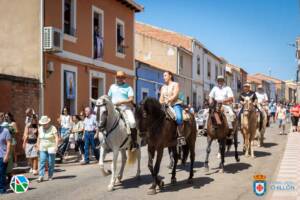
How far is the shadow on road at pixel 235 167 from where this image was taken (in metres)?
10.1

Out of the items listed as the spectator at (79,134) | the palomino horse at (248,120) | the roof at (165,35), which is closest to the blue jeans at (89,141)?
the spectator at (79,134)

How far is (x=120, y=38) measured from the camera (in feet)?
71.1

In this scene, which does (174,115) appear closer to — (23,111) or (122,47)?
(23,111)

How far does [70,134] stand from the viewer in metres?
14.1

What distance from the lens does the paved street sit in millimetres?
7660

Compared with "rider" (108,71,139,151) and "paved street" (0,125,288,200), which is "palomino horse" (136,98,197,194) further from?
"rider" (108,71,139,151)

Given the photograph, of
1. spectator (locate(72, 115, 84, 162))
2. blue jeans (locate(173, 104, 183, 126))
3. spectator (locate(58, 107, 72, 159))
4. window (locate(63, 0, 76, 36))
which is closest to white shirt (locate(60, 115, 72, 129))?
spectator (locate(58, 107, 72, 159))

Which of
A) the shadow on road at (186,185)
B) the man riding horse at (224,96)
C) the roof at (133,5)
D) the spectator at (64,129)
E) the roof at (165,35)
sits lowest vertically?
the shadow on road at (186,185)

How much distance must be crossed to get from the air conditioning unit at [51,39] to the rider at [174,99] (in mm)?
6839

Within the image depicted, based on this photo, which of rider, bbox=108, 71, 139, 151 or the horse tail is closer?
rider, bbox=108, 71, 139, 151

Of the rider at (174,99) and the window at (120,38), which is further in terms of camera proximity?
the window at (120,38)

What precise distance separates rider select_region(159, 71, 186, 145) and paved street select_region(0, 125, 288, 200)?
3.69ft

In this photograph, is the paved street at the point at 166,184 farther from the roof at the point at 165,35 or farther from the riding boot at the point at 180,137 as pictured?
the roof at the point at 165,35

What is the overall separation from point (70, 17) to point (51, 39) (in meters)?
2.63
